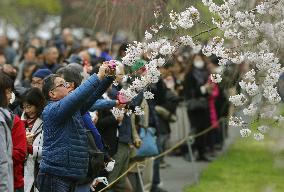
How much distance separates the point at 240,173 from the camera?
15.3 meters

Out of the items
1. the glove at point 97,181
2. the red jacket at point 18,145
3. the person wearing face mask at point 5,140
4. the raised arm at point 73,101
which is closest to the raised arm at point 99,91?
the raised arm at point 73,101

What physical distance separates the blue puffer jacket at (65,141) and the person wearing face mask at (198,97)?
9.15 metres

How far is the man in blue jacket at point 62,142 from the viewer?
7031 mm

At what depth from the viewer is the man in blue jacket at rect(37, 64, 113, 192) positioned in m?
7.03

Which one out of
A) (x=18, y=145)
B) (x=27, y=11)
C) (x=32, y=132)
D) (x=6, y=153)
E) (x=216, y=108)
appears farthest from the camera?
(x=27, y=11)

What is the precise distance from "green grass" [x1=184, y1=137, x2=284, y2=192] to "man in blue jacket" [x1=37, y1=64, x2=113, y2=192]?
4697 millimetres

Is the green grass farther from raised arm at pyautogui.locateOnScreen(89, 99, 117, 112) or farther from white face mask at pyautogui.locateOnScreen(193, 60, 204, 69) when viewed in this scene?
raised arm at pyautogui.locateOnScreen(89, 99, 117, 112)

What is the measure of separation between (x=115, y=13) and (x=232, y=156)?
30.1 feet

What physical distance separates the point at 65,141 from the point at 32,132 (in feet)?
3.47

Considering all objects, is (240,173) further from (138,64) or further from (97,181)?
(138,64)

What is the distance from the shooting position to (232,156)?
1783cm

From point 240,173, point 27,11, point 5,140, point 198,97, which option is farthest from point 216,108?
point 27,11

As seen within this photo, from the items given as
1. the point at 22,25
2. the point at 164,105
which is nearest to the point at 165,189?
the point at 164,105

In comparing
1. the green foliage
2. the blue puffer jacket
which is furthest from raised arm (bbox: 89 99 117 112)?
the green foliage
